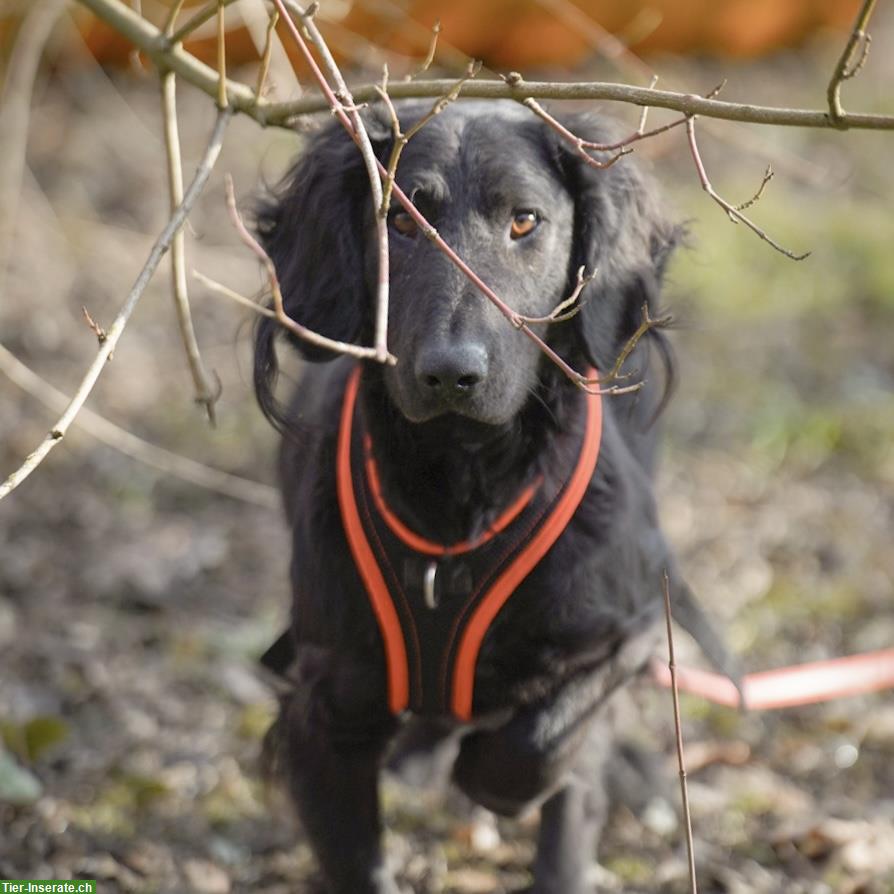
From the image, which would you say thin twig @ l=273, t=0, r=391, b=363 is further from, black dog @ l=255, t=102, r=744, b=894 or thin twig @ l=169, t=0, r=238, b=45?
black dog @ l=255, t=102, r=744, b=894

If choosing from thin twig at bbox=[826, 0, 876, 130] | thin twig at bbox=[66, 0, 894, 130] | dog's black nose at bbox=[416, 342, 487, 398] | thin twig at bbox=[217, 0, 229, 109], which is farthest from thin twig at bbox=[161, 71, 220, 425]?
thin twig at bbox=[826, 0, 876, 130]

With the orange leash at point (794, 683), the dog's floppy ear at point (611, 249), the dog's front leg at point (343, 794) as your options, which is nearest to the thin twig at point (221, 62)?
the dog's floppy ear at point (611, 249)

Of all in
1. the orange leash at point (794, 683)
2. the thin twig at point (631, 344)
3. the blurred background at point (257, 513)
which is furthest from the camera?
the orange leash at point (794, 683)

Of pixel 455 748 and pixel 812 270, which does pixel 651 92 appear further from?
→ pixel 812 270

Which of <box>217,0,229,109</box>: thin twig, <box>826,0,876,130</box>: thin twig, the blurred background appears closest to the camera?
<box>826,0,876,130</box>: thin twig

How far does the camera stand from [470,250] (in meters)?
2.62

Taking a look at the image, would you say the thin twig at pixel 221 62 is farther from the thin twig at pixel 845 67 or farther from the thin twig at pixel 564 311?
the thin twig at pixel 845 67

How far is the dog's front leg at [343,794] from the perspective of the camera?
2857 mm

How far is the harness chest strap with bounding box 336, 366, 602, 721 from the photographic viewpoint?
2705mm

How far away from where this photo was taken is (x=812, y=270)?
671 cm

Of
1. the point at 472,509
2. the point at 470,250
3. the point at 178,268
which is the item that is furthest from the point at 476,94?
the point at 472,509

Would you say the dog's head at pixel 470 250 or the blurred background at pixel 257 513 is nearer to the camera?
the dog's head at pixel 470 250

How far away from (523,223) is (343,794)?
1293 millimetres

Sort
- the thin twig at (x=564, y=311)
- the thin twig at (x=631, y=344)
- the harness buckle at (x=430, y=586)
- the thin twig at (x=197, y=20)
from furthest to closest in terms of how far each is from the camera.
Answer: the harness buckle at (x=430, y=586) → the thin twig at (x=197, y=20) → the thin twig at (x=564, y=311) → the thin twig at (x=631, y=344)
